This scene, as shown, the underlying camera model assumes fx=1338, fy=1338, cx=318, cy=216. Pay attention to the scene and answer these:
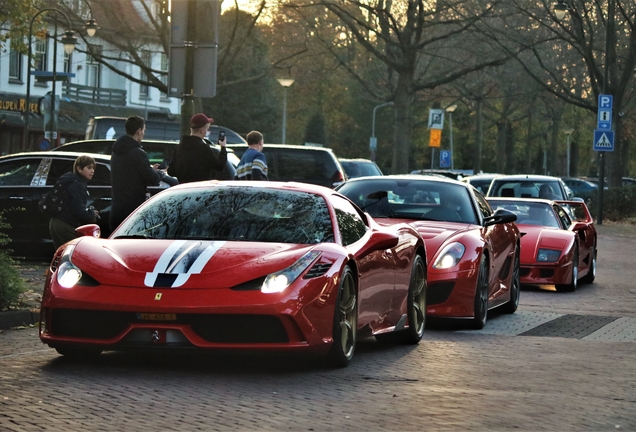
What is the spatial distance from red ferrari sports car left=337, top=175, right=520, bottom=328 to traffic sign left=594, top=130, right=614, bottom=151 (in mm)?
24676

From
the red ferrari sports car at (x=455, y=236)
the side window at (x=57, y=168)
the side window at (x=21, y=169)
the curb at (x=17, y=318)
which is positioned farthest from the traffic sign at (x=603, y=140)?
the curb at (x=17, y=318)

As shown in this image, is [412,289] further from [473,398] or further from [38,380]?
[38,380]

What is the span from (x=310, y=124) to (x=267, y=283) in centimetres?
8919

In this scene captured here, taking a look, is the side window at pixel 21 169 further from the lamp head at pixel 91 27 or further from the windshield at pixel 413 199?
the lamp head at pixel 91 27

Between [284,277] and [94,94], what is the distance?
2157 inches

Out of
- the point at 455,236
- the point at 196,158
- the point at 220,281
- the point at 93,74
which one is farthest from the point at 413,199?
the point at 93,74

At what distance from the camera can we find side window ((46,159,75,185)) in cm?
1800

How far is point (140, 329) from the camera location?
314 inches

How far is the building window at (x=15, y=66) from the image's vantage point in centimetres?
5581

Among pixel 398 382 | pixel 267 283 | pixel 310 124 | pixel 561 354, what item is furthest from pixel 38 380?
pixel 310 124

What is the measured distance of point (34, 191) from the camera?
58.8 feet

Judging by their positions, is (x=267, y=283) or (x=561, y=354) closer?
Result: (x=267, y=283)

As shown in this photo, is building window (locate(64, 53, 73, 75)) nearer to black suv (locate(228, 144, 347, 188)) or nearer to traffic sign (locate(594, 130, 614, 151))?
traffic sign (locate(594, 130, 614, 151))

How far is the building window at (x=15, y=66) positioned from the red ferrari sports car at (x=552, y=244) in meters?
39.7
